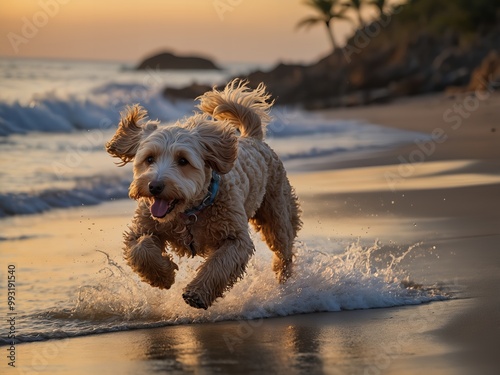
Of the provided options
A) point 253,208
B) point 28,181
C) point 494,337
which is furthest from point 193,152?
point 28,181

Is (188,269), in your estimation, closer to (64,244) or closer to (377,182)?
(64,244)

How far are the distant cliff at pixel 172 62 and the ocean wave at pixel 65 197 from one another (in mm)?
74536

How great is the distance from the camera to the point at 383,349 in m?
5.61

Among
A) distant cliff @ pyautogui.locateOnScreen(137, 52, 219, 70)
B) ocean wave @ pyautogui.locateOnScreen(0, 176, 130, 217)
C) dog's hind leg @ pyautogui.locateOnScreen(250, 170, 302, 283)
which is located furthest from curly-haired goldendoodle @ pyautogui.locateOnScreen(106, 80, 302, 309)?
distant cliff @ pyautogui.locateOnScreen(137, 52, 219, 70)

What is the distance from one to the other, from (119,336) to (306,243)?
10.1 ft

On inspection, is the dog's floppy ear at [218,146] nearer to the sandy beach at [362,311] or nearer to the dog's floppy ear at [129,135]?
the dog's floppy ear at [129,135]

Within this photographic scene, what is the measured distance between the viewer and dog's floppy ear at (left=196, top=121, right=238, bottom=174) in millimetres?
6441

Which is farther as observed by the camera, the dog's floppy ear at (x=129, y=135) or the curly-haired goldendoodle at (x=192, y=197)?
the dog's floppy ear at (x=129, y=135)

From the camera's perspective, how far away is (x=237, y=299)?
6.99 metres

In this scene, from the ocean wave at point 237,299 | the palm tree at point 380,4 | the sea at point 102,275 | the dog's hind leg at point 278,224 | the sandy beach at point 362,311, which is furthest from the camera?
the palm tree at point 380,4

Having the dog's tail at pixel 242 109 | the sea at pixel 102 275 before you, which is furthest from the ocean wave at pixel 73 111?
the dog's tail at pixel 242 109

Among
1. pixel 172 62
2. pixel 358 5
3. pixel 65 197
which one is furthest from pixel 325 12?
pixel 65 197

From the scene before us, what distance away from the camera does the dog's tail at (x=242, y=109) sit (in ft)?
25.3

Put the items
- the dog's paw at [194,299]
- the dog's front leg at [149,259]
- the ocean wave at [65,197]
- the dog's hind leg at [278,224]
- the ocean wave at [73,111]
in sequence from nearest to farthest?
the dog's paw at [194,299], the dog's front leg at [149,259], the dog's hind leg at [278,224], the ocean wave at [65,197], the ocean wave at [73,111]
